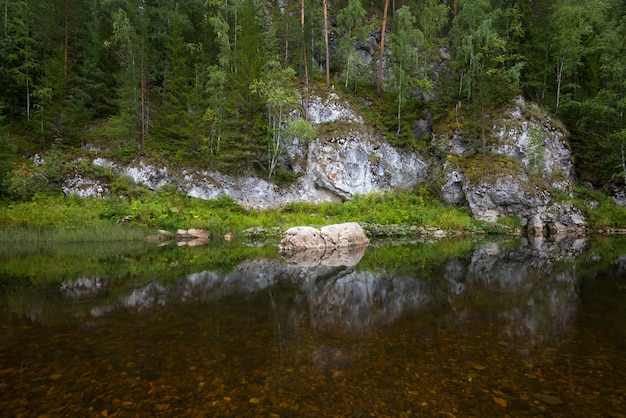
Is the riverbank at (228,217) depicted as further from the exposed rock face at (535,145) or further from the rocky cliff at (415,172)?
the exposed rock face at (535,145)

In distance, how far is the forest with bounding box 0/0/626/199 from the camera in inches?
1146

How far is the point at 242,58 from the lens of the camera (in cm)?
2911

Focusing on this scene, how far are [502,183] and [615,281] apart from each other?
19241 millimetres

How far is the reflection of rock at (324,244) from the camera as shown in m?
15.4

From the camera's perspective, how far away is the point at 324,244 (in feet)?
61.0

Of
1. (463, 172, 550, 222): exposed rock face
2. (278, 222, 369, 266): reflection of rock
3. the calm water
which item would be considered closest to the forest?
(463, 172, 550, 222): exposed rock face

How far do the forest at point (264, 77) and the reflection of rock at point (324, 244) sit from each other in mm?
11930

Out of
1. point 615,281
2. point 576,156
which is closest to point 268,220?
point 615,281

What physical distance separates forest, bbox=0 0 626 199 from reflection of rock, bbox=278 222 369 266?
470 inches

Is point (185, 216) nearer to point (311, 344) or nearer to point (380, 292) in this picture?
point (380, 292)

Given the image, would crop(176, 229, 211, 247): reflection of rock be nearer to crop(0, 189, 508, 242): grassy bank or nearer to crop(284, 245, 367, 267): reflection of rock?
crop(0, 189, 508, 242): grassy bank

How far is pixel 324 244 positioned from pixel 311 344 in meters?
13.1

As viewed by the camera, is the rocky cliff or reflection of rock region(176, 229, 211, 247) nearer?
reflection of rock region(176, 229, 211, 247)

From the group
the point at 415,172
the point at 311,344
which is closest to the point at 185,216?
the point at 311,344
